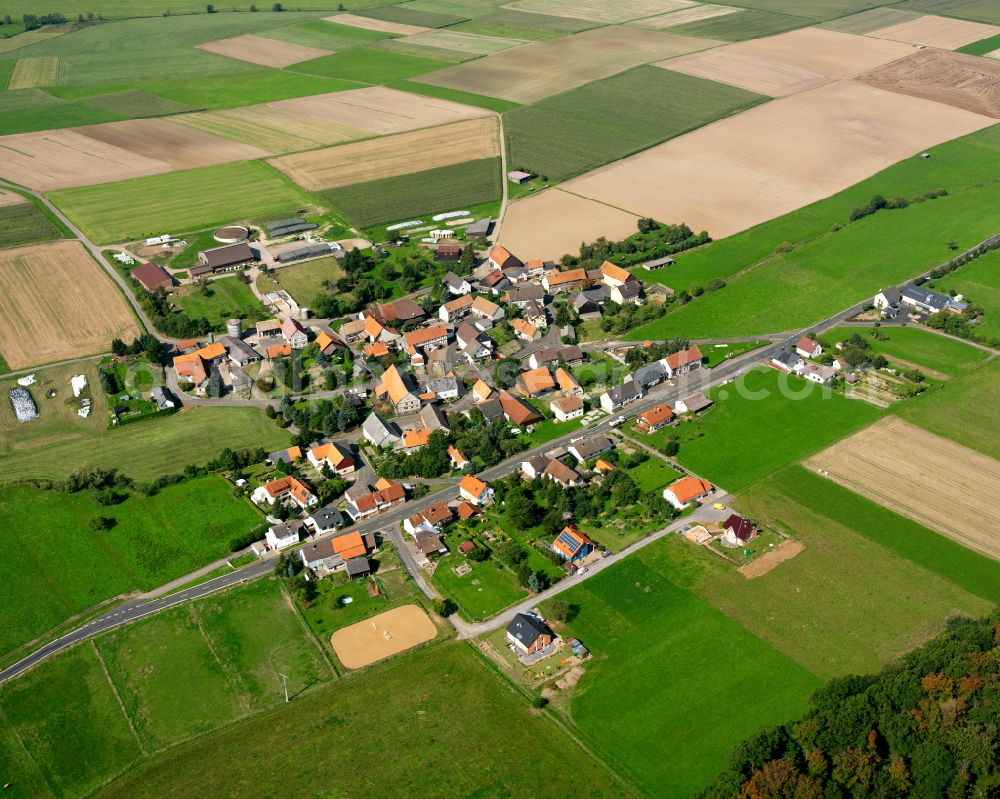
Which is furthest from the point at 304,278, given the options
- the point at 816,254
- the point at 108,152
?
the point at 816,254

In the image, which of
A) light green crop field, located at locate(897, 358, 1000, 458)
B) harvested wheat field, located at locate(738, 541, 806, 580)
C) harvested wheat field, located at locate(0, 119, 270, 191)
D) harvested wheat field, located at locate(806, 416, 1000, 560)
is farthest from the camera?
harvested wheat field, located at locate(0, 119, 270, 191)

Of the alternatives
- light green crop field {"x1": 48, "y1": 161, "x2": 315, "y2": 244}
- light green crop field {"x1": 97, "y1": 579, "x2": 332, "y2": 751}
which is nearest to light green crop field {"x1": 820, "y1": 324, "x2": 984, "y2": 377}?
light green crop field {"x1": 97, "y1": 579, "x2": 332, "y2": 751}

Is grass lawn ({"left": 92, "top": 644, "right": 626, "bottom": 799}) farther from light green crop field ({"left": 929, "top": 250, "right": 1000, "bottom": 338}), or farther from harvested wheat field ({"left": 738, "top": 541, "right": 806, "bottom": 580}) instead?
light green crop field ({"left": 929, "top": 250, "right": 1000, "bottom": 338})

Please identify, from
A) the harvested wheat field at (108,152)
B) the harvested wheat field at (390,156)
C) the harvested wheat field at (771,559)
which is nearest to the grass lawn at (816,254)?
the harvested wheat field at (771,559)

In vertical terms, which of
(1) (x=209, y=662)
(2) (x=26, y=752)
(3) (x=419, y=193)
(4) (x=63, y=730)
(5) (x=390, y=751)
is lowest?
(2) (x=26, y=752)

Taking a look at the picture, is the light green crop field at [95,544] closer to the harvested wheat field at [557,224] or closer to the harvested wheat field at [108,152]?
the harvested wheat field at [557,224]

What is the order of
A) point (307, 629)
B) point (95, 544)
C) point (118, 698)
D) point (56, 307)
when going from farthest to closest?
point (56, 307)
point (95, 544)
point (307, 629)
point (118, 698)

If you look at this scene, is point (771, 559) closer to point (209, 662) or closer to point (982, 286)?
point (209, 662)
